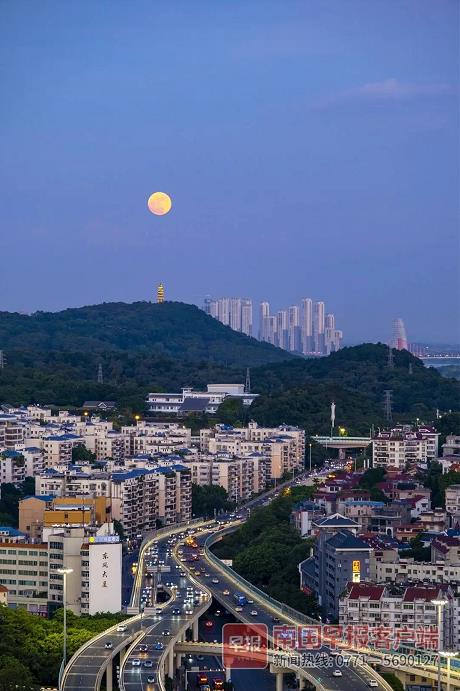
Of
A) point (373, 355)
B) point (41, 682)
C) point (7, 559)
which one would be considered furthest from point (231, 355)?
point (41, 682)

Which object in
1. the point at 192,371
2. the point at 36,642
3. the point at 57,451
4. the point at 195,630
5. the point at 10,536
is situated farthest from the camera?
the point at 192,371

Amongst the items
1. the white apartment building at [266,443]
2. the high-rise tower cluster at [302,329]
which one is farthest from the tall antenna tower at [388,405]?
the high-rise tower cluster at [302,329]

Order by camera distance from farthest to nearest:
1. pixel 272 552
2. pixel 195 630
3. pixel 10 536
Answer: pixel 272 552 → pixel 10 536 → pixel 195 630

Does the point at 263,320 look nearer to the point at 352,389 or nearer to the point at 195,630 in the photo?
the point at 352,389

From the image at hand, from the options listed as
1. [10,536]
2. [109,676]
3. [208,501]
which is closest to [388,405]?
[208,501]

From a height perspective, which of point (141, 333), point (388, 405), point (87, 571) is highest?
point (141, 333)

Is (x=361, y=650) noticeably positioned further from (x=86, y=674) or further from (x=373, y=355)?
(x=373, y=355)

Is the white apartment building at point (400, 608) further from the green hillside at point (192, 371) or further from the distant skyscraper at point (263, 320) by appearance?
the distant skyscraper at point (263, 320)
